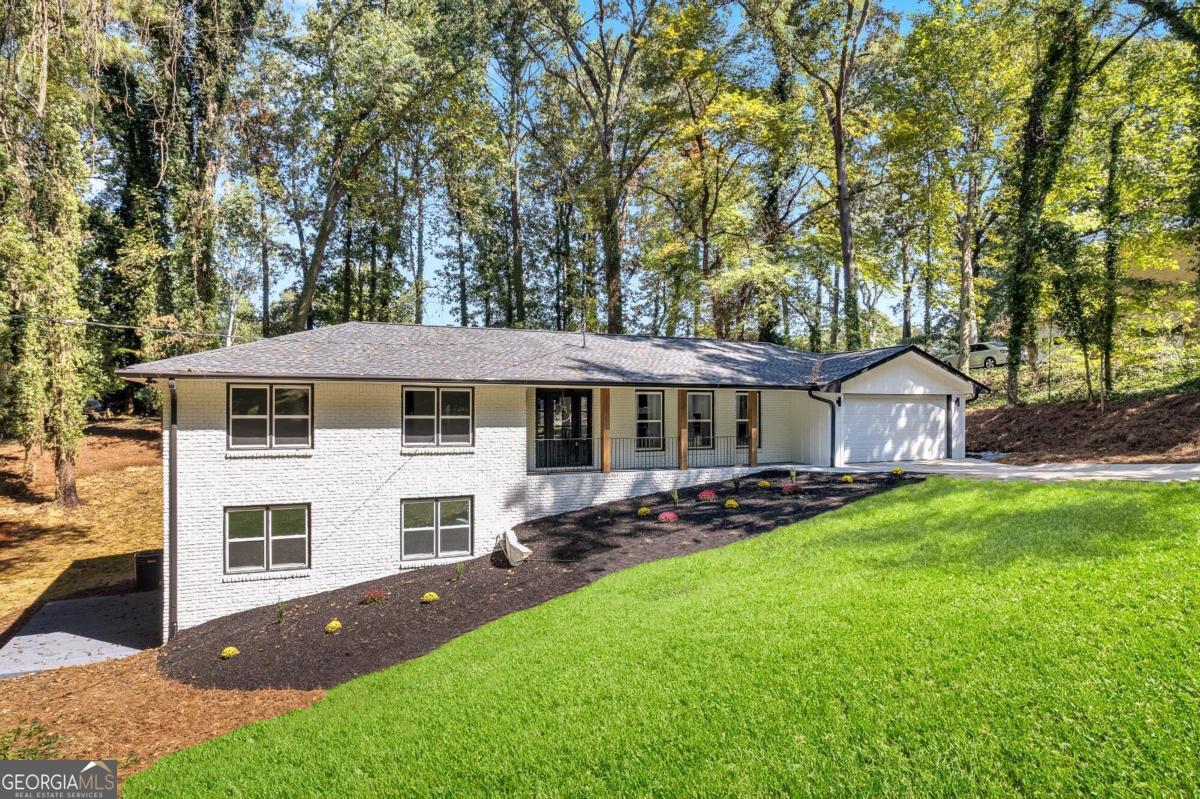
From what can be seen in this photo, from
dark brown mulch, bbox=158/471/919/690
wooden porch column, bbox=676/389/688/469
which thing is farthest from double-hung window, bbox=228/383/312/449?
wooden porch column, bbox=676/389/688/469

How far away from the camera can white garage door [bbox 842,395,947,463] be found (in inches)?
723

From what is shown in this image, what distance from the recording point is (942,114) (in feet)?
78.5

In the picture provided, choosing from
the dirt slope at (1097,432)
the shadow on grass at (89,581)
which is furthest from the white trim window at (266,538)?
the dirt slope at (1097,432)

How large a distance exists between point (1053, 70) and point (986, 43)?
11.6 ft

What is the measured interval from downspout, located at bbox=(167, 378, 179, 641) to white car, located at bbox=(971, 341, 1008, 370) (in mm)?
31113

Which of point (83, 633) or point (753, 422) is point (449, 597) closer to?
point (83, 633)

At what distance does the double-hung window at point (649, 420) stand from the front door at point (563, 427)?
156 cm

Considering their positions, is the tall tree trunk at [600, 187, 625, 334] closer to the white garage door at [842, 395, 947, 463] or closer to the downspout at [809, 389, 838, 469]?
the downspout at [809, 389, 838, 469]

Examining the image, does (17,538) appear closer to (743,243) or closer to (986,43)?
(743,243)

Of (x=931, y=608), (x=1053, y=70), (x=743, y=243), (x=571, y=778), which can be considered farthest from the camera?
(x=743, y=243)

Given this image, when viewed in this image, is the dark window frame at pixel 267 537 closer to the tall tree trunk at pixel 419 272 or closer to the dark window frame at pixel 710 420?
the dark window frame at pixel 710 420

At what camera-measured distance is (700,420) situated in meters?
18.5

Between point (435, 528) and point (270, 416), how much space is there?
4279mm

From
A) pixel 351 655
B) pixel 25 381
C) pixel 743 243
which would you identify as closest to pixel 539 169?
pixel 743 243
